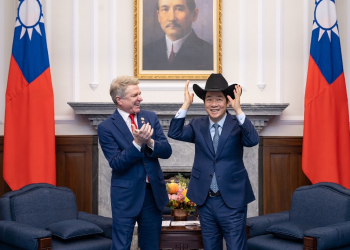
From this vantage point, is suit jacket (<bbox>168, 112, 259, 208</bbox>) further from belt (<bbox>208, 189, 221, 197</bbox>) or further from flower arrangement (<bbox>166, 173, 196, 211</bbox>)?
flower arrangement (<bbox>166, 173, 196, 211</bbox>)

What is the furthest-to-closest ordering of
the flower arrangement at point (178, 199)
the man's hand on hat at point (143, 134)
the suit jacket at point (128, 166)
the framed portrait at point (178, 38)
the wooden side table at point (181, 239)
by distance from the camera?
the framed portrait at point (178, 38) < the flower arrangement at point (178, 199) < the wooden side table at point (181, 239) < the suit jacket at point (128, 166) < the man's hand on hat at point (143, 134)

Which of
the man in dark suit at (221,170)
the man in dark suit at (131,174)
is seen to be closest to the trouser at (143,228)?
the man in dark suit at (131,174)

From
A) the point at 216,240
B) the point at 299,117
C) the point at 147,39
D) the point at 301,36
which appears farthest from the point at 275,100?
the point at 216,240

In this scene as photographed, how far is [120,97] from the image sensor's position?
2.80 m

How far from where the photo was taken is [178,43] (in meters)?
4.92

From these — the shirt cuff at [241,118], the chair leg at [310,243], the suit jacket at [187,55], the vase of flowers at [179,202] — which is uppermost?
the suit jacket at [187,55]

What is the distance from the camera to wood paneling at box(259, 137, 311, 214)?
4910mm

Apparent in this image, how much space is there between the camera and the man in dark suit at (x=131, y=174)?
2.68 meters

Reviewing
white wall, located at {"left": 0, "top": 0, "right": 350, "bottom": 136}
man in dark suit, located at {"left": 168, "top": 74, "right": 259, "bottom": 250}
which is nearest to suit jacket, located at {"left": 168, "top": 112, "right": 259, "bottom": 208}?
man in dark suit, located at {"left": 168, "top": 74, "right": 259, "bottom": 250}

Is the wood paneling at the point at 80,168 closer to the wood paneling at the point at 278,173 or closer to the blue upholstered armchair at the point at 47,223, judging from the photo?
the blue upholstered armchair at the point at 47,223

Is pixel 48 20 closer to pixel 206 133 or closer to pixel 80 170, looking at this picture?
pixel 80 170

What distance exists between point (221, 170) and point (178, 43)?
2475mm

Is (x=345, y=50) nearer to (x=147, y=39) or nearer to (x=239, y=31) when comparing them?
(x=239, y=31)

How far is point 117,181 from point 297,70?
306cm
